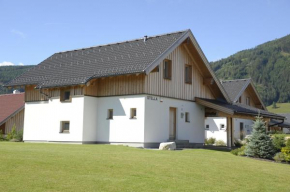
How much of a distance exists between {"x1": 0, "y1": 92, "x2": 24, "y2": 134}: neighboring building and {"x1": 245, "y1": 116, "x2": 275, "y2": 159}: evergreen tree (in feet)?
73.4

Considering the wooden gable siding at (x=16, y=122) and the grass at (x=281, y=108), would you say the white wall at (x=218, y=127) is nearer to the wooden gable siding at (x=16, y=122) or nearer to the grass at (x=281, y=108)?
the wooden gable siding at (x=16, y=122)

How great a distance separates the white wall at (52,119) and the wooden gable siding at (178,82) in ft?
15.4

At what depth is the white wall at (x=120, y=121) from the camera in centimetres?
2266

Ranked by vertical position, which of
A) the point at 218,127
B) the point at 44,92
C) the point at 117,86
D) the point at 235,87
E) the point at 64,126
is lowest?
the point at 64,126

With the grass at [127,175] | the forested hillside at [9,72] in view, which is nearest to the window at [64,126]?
the grass at [127,175]

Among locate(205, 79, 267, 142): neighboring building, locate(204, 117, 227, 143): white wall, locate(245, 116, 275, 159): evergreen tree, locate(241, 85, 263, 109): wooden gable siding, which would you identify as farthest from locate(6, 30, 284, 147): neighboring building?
locate(204, 117, 227, 143): white wall

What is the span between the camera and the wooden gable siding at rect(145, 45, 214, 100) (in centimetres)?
2323

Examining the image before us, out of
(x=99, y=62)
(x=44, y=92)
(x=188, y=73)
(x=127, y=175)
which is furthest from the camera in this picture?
(x=188, y=73)

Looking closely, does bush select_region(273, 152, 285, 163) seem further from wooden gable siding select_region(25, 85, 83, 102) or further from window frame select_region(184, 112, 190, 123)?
wooden gable siding select_region(25, 85, 83, 102)

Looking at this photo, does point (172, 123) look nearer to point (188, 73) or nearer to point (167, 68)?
point (167, 68)

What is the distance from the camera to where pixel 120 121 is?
23578 millimetres

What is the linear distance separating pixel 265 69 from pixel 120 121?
142m

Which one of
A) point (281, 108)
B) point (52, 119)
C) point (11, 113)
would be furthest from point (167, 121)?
point (281, 108)

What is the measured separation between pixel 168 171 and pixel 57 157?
3.94 metres
